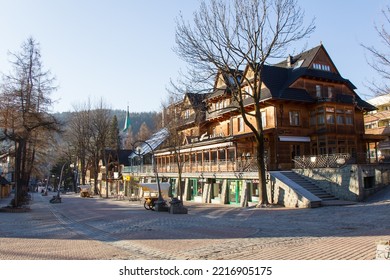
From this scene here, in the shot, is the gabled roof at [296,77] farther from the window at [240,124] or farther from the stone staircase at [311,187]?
the stone staircase at [311,187]

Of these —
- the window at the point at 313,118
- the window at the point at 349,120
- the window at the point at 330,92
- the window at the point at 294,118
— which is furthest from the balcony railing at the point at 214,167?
the window at the point at 330,92

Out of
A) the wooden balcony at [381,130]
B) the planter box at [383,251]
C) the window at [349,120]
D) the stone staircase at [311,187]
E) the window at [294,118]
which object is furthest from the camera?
the wooden balcony at [381,130]

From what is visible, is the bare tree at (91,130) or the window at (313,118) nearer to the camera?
the window at (313,118)

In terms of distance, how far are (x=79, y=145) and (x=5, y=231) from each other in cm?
4740

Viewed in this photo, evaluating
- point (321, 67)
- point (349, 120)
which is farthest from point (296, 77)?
point (349, 120)

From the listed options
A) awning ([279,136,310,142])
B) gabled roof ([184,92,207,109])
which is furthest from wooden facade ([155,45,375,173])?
gabled roof ([184,92,207,109])

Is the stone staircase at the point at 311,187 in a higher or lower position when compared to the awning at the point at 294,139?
lower

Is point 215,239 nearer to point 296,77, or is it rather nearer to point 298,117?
point 298,117

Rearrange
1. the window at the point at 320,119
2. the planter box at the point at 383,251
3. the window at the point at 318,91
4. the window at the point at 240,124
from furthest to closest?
the window at the point at 240,124 → the window at the point at 318,91 → the window at the point at 320,119 → the planter box at the point at 383,251

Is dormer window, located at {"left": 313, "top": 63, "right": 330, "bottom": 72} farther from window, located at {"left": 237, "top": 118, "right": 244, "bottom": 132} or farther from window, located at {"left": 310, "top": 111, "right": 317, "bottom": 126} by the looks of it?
window, located at {"left": 237, "top": 118, "right": 244, "bottom": 132}

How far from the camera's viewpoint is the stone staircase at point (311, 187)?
24450 mm

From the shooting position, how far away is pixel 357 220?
1616 cm

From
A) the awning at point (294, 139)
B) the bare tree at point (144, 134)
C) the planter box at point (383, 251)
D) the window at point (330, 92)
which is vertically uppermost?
the bare tree at point (144, 134)

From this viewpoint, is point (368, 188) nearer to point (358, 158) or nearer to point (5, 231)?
point (358, 158)
